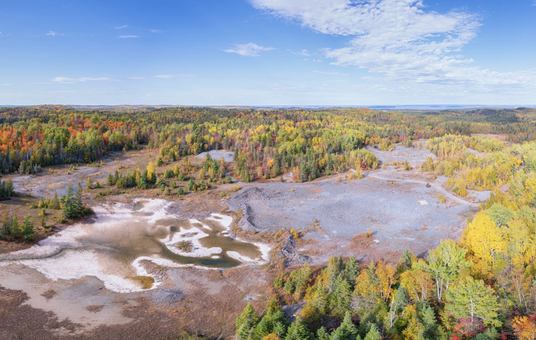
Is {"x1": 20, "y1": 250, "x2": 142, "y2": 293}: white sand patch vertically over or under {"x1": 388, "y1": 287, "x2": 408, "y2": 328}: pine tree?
under

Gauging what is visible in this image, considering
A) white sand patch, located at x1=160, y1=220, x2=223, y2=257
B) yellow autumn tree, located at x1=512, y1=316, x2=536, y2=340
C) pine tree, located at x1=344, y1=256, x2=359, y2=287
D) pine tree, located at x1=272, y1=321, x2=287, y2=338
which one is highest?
yellow autumn tree, located at x1=512, y1=316, x2=536, y2=340

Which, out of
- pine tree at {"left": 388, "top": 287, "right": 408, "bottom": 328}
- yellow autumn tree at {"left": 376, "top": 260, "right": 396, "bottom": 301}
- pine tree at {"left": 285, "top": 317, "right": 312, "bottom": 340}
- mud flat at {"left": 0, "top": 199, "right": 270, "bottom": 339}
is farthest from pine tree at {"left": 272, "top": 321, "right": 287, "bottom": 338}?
yellow autumn tree at {"left": 376, "top": 260, "right": 396, "bottom": 301}

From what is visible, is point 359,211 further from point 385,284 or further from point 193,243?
point 385,284

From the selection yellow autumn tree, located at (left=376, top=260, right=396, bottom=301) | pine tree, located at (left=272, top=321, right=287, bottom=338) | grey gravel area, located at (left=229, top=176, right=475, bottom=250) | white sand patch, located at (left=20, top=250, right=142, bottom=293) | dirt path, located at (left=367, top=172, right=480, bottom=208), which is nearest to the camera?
pine tree, located at (left=272, top=321, right=287, bottom=338)

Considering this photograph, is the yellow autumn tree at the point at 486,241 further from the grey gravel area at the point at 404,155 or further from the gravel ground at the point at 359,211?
the grey gravel area at the point at 404,155

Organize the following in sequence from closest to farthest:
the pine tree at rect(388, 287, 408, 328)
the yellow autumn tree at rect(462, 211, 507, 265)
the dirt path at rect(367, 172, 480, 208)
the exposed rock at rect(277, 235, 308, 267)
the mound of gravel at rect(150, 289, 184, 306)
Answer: the pine tree at rect(388, 287, 408, 328) < the yellow autumn tree at rect(462, 211, 507, 265) < the mound of gravel at rect(150, 289, 184, 306) < the exposed rock at rect(277, 235, 308, 267) < the dirt path at rect(367, 172, 480, 208)

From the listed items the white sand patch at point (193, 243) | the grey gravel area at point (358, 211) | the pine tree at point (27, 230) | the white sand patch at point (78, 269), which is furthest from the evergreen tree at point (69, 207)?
the grey gravel area at point (358, 211)

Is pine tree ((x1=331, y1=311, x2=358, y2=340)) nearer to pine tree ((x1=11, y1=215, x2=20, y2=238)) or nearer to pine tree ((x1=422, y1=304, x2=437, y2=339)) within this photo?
pine tree ((x1=422, y1=304, x2=437, y2=339))

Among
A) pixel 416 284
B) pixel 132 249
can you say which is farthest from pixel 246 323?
pixel 132 249
